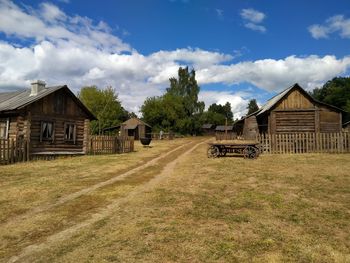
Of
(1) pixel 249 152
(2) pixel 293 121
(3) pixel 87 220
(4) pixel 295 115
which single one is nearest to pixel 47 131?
(1) pixel 249 152

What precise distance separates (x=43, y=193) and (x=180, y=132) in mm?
71233

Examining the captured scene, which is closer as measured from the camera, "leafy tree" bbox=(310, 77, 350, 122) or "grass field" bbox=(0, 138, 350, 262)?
"grass field" bbox=(0, 138, 350, 262)

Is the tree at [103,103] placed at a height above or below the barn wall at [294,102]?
above

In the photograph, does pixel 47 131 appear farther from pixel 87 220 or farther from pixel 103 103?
pixel 103 103

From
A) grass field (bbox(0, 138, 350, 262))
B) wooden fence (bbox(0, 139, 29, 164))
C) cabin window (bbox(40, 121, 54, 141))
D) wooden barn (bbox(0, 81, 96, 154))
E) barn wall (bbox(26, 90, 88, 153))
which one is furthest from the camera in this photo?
cabin window (bbox(40, 121, 54, 141))

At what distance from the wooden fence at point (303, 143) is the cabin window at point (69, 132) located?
13.9m

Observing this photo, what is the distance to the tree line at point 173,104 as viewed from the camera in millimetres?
77125

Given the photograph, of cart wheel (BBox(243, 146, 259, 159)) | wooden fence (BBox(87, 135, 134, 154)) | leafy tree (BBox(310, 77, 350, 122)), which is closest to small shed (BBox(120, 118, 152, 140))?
wooden fence (BBox(87, 135, 134, 154))

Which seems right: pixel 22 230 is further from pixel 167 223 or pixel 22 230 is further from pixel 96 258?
pixel 167 223

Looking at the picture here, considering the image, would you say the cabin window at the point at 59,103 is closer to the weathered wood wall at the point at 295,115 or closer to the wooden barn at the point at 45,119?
the wooden barn at the point at 45,119

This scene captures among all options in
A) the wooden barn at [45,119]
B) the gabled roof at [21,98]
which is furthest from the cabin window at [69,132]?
the gabled roof at [21,98]

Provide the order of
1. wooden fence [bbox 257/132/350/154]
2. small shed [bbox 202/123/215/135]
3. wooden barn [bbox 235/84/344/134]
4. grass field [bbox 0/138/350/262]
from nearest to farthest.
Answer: grass field [bbox 0/138/350/262] → wooden fence [bbox 257/132/350/154] → wooden barn [bbox 235/84/344/134] → small shed [bbox 202/123/215/135]

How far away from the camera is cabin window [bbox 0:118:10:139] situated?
22189 millimetres

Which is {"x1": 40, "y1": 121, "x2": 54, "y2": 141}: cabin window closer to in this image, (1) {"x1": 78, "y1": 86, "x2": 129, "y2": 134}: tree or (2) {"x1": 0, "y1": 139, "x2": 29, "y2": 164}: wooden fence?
(2) {"x1": 0, "y1": 139, "x2": 29, "y2": 164}: wooden fence
